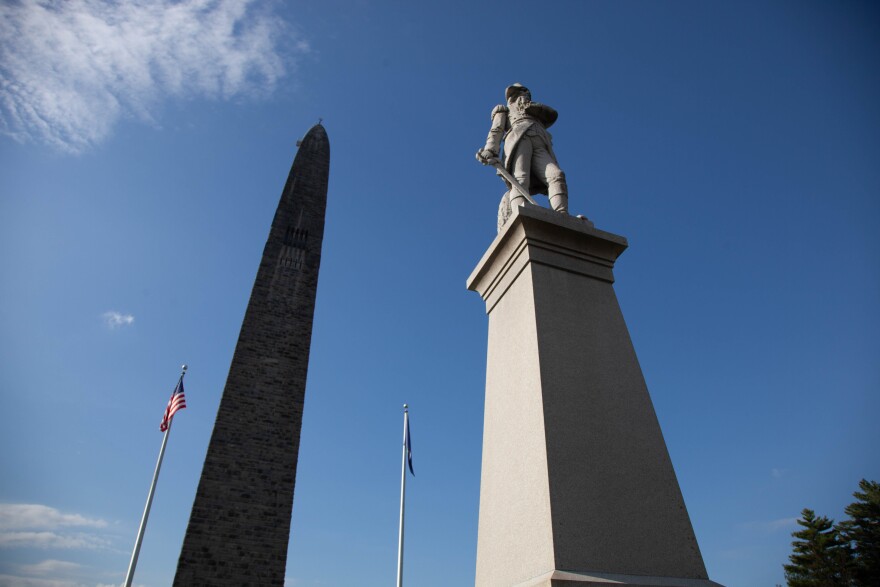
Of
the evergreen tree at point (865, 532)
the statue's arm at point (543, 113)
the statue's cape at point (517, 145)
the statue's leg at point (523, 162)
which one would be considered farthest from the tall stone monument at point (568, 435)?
the evergreen tree at point (865, 532)

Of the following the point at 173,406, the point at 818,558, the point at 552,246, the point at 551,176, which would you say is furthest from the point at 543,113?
the point at 818,558

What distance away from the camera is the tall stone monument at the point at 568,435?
2.15 metres

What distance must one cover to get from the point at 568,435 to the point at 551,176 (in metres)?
1.89

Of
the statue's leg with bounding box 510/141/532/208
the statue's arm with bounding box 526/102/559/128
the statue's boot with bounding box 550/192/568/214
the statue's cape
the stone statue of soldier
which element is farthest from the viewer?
the statue's arm with bounding box 526/102/559/128

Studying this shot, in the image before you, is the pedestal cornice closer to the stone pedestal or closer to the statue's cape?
the stone pedestal

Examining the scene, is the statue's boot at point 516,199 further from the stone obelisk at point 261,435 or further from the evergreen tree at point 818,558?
the evergreen tree at point 818,558

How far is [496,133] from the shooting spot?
158 inches

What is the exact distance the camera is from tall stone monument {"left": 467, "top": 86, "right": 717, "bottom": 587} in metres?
2.15

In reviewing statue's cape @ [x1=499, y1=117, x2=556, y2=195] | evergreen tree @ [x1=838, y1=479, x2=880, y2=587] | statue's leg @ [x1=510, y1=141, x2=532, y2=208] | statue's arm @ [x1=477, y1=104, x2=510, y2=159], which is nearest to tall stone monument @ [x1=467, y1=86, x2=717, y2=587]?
statue's leg @ [x1=510, y1=141, x2=532, y2=208]

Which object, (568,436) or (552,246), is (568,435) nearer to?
(568,436)

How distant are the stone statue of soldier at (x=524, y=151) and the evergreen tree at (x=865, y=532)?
25.0 metres

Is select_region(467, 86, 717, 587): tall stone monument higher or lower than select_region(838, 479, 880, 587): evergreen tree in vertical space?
lower

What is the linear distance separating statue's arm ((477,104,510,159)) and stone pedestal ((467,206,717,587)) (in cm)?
85

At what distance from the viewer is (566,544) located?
208 centimetres
